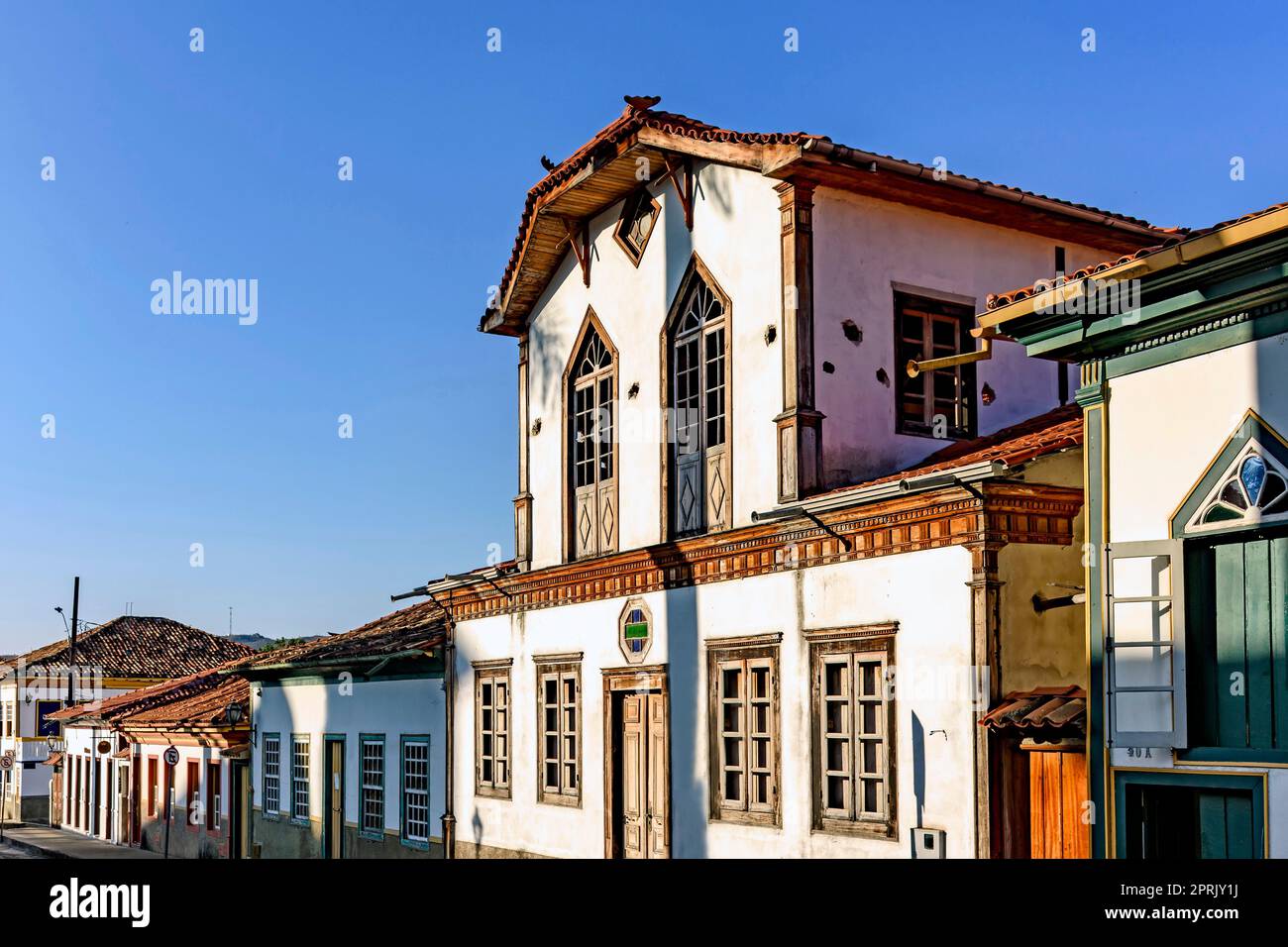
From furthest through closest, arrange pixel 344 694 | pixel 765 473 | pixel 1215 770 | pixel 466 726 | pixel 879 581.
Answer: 1. pixel 344 694
2. pixel 466 726
3. pixel 765 473
4. pixel 879 581
5. pixel 1215 770

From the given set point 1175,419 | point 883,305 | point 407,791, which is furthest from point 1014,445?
point 407,791

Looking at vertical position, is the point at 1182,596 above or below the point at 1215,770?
above

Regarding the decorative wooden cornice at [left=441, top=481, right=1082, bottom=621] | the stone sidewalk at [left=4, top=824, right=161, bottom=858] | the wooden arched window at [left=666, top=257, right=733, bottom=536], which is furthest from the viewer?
the stone sidewalk at [left=4, top=824, right=161, bottom=858]

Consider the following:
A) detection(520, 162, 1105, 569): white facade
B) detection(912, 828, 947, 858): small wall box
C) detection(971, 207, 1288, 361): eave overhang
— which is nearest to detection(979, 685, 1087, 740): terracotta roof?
detection(912, 828, 947, 858): small wall box

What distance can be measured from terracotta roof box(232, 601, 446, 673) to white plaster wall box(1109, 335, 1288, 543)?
1325 cm

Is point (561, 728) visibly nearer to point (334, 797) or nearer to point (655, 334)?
point (655, 334)

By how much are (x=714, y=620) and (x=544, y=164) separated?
6751 mm

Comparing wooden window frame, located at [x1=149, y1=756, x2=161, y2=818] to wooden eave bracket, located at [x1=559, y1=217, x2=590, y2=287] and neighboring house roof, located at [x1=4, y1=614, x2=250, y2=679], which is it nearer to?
neighboring house roof, located at [x1=4, y1=614, x2=250, y2=679]

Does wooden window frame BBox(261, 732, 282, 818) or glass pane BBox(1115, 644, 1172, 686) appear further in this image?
wooden window frame BBox(261, 732, 282, 818)

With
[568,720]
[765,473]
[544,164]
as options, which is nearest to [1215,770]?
[765,473]

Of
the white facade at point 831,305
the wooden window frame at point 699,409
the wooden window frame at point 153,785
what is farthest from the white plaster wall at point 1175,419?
the wooden window frame at point 153,785

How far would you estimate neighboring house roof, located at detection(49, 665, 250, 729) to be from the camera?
103 feet

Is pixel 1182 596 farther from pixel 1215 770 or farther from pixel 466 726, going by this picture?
pixel 466 726
